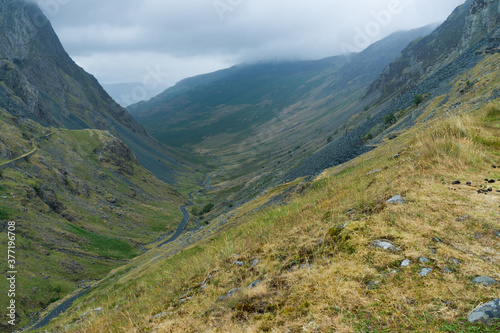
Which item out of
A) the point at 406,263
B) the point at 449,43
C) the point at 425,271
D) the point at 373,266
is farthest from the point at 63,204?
the point at 449,43

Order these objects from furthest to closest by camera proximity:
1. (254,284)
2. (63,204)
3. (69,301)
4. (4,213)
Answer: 1. (63,204)
2. (4,213)
3. (69,301)
4. (254,284)

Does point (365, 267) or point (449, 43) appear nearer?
point (365, 267)

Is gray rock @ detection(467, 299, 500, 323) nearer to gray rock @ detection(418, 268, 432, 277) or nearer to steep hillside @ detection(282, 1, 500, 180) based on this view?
gray rock @ detection(418, 268, 432, 277)

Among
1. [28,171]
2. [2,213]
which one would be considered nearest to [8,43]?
[28,171]

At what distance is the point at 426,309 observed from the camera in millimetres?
4809

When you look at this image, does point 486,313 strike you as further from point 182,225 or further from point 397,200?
point 182,225

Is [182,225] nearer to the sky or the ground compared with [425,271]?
nearer to the ground

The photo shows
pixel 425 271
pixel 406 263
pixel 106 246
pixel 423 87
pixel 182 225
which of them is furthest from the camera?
pixel 182 225

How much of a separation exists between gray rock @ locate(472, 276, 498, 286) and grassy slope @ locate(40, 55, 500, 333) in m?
0.12

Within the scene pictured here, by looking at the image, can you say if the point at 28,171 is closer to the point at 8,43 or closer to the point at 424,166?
the point at 424,166

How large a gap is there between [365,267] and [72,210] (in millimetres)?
109204

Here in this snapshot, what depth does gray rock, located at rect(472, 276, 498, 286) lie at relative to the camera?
4.97m

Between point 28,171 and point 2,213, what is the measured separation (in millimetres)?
31062

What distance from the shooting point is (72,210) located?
9188 centimetres
